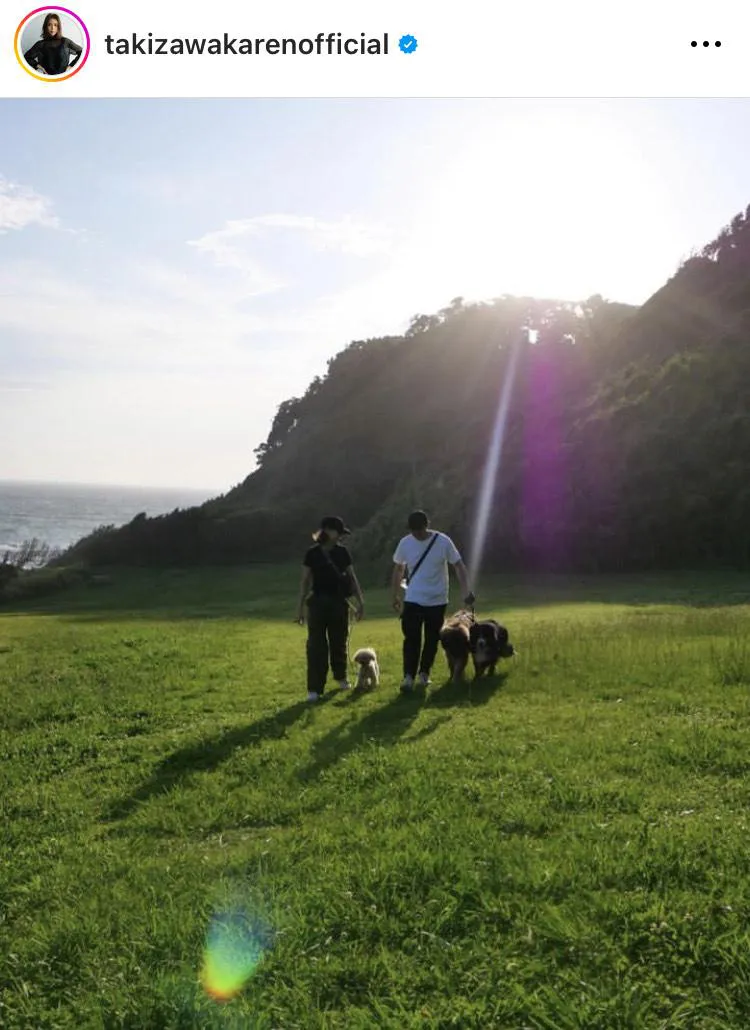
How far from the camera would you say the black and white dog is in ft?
34.8

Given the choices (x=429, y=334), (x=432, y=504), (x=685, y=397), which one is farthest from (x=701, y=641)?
(x=429, y=334)

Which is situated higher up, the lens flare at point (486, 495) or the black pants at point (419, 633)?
the lens flare at point (486, 495)

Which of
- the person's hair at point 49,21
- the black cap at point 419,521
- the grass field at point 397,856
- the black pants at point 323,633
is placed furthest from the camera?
the black pants at point 323,633

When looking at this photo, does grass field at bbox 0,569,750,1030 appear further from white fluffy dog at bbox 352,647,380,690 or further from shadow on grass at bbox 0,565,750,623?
shadow on grass at bbox 0,565,750,623

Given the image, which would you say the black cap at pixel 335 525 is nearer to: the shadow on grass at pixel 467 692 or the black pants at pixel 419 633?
the black pants at pixel 419 633

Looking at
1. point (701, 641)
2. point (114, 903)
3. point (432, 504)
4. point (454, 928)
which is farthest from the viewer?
point (432, 504)

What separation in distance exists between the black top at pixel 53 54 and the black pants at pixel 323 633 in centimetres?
677

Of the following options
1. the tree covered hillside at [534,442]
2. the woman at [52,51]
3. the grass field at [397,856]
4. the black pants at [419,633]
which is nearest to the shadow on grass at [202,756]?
the grass field at [397,856]

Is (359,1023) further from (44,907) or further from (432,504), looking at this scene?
(432,504)

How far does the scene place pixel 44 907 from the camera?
4434mm

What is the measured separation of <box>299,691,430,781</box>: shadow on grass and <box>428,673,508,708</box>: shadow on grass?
0.27m

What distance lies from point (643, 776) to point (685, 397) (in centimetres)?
4736

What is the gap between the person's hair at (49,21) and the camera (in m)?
7.69

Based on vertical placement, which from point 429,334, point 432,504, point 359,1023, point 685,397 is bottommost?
point 359,1023
